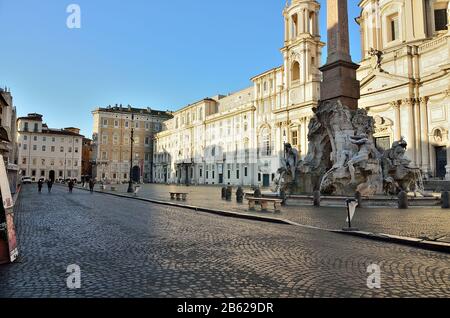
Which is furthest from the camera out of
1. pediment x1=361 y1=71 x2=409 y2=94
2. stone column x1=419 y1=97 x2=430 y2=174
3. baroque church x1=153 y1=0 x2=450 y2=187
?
pediment x1=361 y1=71 x2=409 y2=94

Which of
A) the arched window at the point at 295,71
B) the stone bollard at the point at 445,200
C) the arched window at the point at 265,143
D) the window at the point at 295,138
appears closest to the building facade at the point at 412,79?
the arched window at the point at 295,71

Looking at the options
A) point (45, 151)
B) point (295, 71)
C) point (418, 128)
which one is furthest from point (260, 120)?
point (45, 151)

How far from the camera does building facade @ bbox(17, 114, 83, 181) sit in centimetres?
7981

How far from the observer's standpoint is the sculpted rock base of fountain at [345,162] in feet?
56.1

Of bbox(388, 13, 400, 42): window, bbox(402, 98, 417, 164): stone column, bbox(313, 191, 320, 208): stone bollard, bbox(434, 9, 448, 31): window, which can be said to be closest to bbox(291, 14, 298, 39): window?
bbox(388, 13, 400, 42): window

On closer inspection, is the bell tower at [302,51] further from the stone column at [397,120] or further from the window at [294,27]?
the stone column at [397,120]

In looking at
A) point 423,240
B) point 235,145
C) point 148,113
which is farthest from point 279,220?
point 148,113

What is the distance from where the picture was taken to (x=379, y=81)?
130 ft

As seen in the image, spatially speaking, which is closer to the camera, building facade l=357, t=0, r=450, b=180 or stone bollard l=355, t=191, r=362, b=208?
stone bollard l=355, t=191, r=362, b=208

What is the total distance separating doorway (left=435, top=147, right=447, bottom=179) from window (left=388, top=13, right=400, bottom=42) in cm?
1772

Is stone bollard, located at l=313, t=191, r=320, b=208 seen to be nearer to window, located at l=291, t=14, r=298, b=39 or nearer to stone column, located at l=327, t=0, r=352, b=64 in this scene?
stone column, located at l=327, t=0, r=352, b=64

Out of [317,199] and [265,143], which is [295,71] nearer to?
[265,143]

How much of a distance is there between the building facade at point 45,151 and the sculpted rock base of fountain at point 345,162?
246 ft

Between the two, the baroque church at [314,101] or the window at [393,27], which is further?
the window at [393,27]
